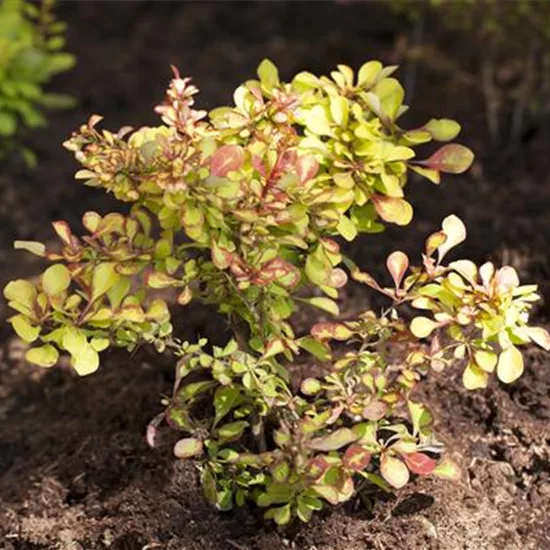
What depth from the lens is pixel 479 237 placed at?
3.45 metres

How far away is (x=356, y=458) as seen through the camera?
211cm

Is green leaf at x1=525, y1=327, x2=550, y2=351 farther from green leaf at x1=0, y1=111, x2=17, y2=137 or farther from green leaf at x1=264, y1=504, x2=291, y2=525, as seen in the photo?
green leaf at x1=0, y1=111, x2=17, y2=137

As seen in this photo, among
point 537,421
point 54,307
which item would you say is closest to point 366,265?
point 537,421

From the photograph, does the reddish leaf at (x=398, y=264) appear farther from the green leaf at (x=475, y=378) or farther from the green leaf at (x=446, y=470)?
the green leaf at (x=446, y=470)

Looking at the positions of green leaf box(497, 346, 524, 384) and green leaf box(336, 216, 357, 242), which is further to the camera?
green leaf box(336, 216, 357, 242)

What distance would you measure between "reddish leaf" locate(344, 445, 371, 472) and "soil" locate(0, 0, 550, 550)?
1.02 feet

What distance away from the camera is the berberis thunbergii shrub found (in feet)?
6.81

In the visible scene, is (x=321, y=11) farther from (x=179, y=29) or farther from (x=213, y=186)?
(x=213, y=186)

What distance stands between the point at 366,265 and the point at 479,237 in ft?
1.27

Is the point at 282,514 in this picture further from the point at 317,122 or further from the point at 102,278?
the point at 317,122

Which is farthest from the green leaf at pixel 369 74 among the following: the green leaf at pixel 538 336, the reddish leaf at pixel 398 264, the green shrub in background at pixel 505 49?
the green shrub in background at pixel 505 49

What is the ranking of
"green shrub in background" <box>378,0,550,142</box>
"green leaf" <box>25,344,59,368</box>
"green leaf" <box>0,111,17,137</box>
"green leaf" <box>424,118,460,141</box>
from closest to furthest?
"green leaf" <box>25,344,59,368</box>
"green leaf" <box>424,118,460,141</box>
"green shrub in background" <box>378,0,550,142</box>
"green leaf" <box>0,111,17,137</box>

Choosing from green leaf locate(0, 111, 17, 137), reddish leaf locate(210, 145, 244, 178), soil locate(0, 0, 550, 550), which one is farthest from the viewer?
green leaf locate(0, 111, 17, 137)

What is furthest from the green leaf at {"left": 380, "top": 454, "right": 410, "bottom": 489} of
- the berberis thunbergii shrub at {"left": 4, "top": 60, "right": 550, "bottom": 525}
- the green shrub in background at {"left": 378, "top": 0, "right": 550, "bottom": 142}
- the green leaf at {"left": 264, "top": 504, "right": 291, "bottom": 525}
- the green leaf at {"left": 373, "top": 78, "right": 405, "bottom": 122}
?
the green shrub in background at {"left": 378, "top": 0, "right": 550, "bottom": 142}
